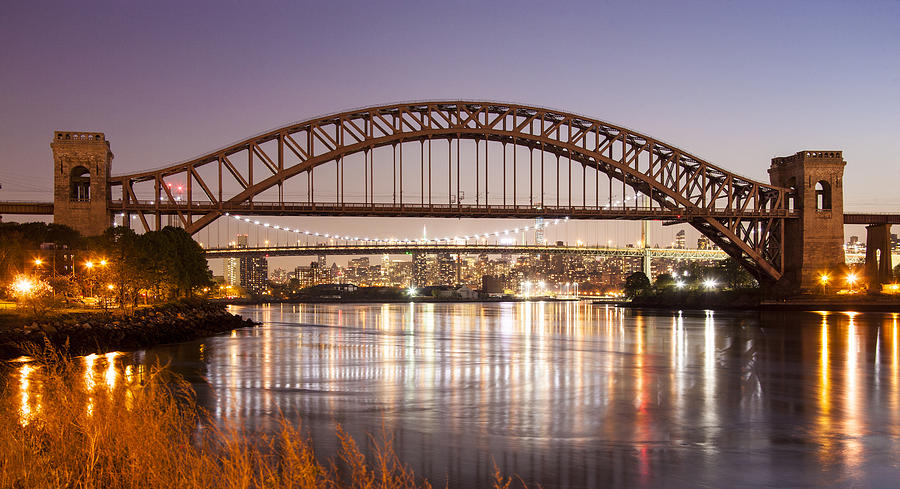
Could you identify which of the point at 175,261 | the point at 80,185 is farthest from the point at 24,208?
the point at 175,261

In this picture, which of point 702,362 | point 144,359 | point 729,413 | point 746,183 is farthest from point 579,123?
point 729,413

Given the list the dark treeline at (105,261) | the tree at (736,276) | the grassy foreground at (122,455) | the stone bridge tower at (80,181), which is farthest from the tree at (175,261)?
the tree at (736,276)

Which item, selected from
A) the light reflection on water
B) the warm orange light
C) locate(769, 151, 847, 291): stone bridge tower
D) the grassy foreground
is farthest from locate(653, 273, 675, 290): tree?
the grassy foreground

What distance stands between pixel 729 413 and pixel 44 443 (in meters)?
14.1

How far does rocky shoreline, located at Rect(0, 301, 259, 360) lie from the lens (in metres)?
29.7

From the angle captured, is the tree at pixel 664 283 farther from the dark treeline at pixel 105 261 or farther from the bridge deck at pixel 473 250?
the dark treeline at pixel 105 261

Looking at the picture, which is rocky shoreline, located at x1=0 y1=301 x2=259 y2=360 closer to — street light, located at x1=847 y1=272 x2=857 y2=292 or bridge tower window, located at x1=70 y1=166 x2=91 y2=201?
bridge tower window, located at x1=70 y1=166 x2=91 y2=201

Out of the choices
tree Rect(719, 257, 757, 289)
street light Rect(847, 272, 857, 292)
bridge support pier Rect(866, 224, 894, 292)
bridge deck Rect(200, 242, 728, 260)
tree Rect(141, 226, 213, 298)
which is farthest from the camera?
bridge deck Rect(200, 242, 728, 260)

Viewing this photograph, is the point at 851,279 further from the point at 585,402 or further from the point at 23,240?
the point at 23,240

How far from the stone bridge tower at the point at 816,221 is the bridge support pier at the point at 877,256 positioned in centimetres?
262

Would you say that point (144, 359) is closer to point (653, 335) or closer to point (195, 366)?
point (195, 366)

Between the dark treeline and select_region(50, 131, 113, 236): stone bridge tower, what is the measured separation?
1386mm

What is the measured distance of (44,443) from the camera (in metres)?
10.5

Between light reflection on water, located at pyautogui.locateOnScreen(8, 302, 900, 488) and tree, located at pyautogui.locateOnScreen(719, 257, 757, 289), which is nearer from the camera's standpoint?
light reflection on water, located at pyautogui.locateOnScreen(8, 302, 900, 488)
